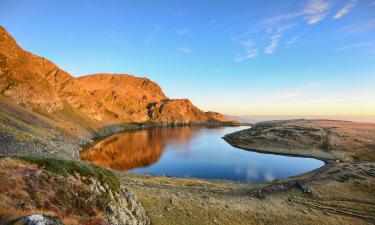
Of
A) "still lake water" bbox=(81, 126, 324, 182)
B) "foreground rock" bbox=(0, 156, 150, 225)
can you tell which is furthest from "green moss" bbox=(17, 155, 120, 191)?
"still lake water" bbox=(81, 126, 324, 182)

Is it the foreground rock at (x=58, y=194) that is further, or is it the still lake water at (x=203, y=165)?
the still lake water at (x=203, y=165)

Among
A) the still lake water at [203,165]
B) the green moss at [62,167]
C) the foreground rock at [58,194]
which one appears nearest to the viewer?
the foreground rock at [58,194]

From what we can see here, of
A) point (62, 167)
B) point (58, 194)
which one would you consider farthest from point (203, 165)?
point (58, 194)

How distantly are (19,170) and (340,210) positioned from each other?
35282 millimetres

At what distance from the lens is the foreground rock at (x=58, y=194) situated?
9406 millimetres

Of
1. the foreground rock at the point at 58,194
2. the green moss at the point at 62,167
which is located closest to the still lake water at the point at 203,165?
the green moss at the point at 62,167

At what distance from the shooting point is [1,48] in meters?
103

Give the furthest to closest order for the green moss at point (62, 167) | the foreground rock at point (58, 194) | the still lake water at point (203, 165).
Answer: the still lake water at point (203, 165) → the green moss at point (62, 167) → the foreground rock at point (58, 194)

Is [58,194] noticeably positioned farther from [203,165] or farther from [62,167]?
[203,165]

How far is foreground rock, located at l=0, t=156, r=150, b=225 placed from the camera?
9.41 metres

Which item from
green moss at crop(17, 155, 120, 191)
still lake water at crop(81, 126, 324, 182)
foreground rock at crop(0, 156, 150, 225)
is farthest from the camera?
still lake water at crop(81, 126, 324, 182)

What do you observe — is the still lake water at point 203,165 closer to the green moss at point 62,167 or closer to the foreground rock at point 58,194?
the green moss at point 62,167

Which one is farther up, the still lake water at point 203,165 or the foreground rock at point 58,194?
the foreground rock at point 58,194

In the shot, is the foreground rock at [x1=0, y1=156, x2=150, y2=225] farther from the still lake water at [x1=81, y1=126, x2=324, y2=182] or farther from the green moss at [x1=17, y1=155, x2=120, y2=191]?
the still lake water at [x1=81, y1=126, x2=324, y2=182]
